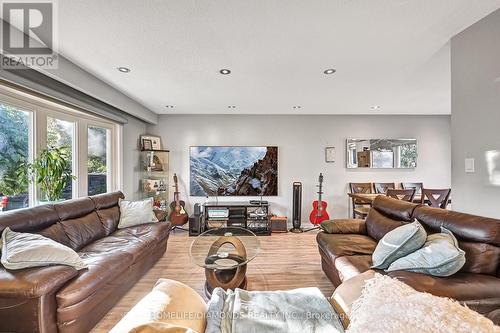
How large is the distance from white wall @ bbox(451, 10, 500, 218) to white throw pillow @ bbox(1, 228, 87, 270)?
3300mm

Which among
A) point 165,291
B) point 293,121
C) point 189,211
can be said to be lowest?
point 189,211

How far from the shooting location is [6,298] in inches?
56.5

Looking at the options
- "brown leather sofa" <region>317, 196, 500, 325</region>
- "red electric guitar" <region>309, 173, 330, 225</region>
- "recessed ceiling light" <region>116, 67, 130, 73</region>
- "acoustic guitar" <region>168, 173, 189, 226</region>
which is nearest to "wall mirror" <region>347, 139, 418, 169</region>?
"red electric guitar" <region>309, 173, 330, 225</region>

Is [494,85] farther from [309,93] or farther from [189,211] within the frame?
[189,211]

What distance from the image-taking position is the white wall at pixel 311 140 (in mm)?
5047

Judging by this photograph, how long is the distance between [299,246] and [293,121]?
2.70 metres

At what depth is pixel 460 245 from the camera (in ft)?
5.60

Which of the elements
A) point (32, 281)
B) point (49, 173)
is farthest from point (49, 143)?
point (32, 281)

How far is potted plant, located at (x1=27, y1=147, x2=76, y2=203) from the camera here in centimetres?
245

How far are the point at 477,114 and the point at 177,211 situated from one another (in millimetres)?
4516

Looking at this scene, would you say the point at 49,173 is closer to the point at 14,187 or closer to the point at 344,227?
the point at 14,187

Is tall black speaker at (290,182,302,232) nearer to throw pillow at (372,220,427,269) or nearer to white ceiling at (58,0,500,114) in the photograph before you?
white ceiling at (58,0,500,114)

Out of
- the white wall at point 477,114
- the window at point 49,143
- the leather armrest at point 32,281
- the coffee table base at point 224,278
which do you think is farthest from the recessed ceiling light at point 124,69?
the white wall at point 477,114

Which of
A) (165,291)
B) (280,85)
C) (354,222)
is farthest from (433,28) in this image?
(165,291)
